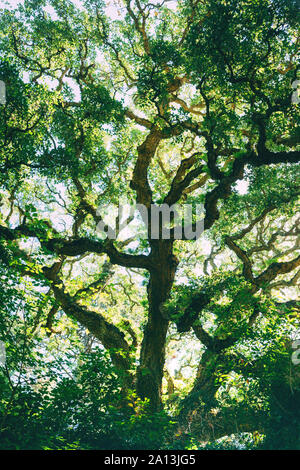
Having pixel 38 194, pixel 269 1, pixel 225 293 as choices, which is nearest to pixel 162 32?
pixel 269 1

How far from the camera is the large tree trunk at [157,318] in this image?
8.09 m

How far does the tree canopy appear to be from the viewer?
5664 millimetres

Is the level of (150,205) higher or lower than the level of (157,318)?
higher

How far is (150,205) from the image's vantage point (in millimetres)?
9086

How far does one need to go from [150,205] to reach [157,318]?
10.6ft

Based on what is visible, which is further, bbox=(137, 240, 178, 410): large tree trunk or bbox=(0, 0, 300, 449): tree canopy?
bbox=(137, 240, 178, 410): large tree trunk

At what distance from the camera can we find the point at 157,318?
8.54m

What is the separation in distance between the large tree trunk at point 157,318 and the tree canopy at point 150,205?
4 cm

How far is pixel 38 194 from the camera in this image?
11.9 meters

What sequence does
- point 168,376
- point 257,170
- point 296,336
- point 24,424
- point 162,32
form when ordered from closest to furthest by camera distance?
1. point 24,424
2. point 296,336
3. point 257,170
4. point 162,32
5. point 168,376

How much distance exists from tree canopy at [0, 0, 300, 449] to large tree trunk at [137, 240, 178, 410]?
38 millimetres

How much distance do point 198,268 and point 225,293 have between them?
188 inches
